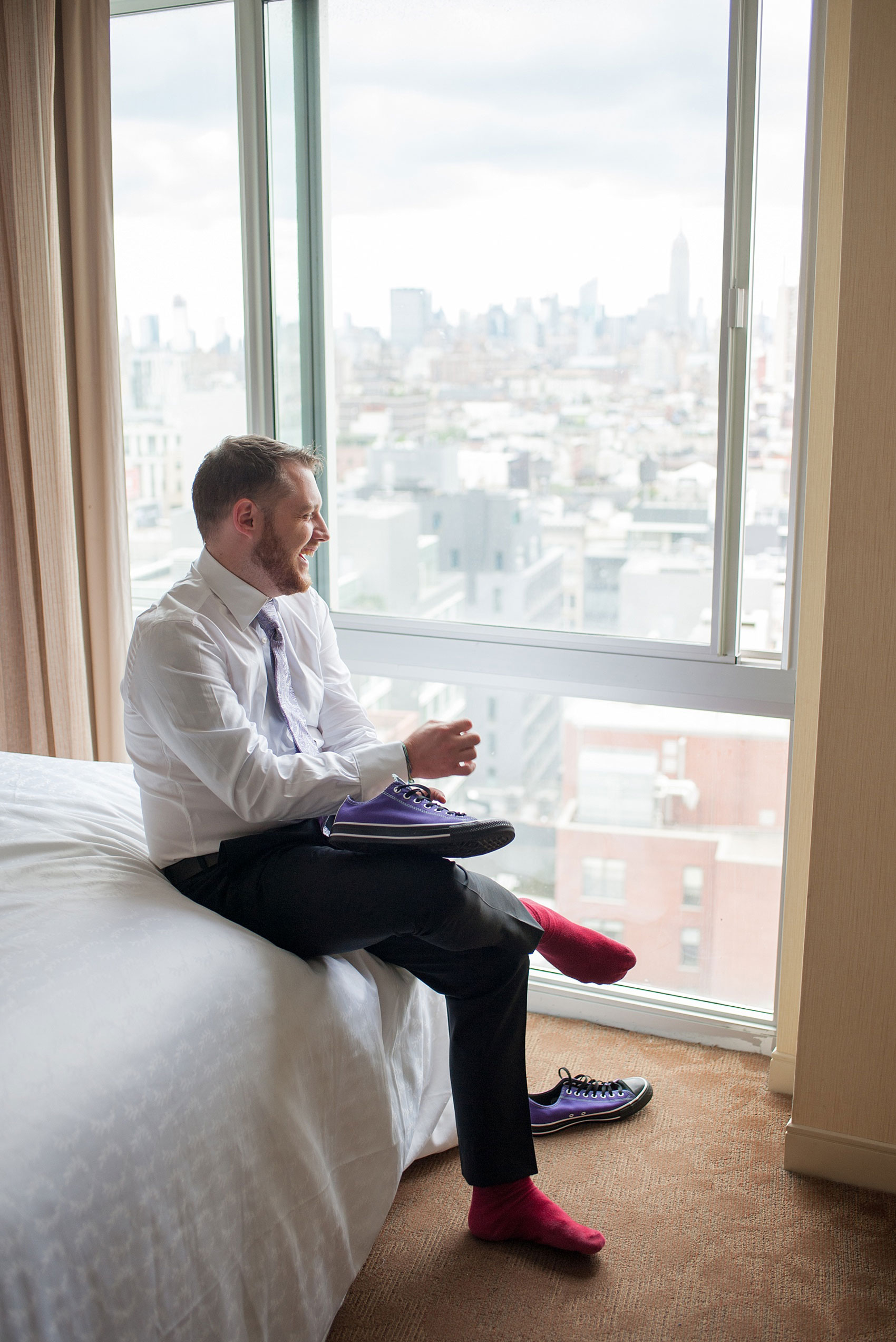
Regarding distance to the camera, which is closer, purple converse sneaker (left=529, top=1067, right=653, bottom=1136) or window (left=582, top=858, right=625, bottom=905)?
purple converse sneaker (left=529, top=1067, right=653, bottom=1136)

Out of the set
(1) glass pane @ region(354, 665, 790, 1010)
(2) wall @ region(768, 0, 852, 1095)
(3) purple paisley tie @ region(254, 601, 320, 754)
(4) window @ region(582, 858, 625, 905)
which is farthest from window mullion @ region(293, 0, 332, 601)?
(2) wall @ region(768, 0, 852, 1095)

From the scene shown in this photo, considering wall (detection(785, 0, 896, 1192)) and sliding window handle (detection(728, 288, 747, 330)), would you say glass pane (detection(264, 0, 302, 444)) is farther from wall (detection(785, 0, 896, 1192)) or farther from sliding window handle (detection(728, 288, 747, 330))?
wall (detection(785, 0, 896, 1192))

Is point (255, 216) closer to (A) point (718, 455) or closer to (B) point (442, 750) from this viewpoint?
(A) point (718, 455)

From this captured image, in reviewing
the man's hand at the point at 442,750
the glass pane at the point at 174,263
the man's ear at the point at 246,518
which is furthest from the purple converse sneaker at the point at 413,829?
the glass pane at the point at 174,263

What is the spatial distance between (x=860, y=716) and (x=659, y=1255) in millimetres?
942

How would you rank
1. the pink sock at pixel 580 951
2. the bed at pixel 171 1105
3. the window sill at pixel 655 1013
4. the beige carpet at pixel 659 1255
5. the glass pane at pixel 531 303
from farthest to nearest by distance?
the window sill at pixel 655 1013 → the glass pane at pixel 531 303 → the pink sock at pixel 580 951 → the beige carpet at pixel 659 1255 → the bed at pixel 171 1105

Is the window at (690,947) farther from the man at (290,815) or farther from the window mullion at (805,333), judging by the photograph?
the man at (290,815)

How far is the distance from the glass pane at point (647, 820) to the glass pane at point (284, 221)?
29.5 inches

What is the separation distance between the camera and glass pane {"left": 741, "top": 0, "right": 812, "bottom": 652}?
2051 mm

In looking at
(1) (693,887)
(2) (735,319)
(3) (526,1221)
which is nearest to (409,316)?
(2) (735,319)

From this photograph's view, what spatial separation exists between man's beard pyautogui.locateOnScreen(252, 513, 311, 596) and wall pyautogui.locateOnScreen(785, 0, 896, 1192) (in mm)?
901

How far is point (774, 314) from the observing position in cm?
214

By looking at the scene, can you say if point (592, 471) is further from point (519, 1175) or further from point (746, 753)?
point (519, 1175)

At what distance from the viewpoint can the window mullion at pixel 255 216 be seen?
247cm
